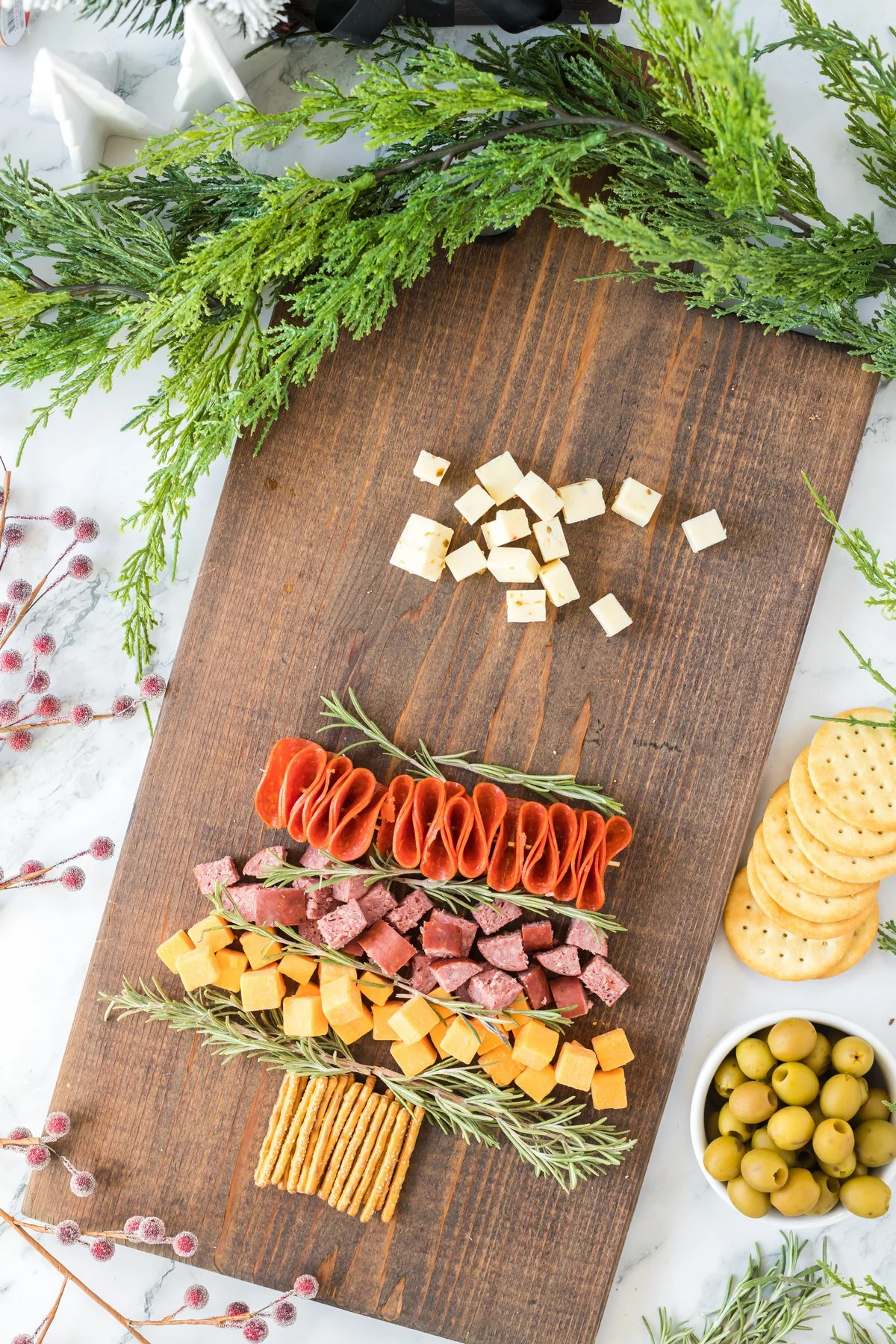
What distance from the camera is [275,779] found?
1803 millimetres

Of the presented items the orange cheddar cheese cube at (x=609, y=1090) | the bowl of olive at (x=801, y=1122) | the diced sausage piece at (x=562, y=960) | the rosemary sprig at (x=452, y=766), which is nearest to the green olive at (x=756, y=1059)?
the bowl of olive at (x=801, y=1122)

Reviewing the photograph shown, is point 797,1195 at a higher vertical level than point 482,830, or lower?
lower

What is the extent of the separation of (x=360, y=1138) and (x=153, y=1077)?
0.41 m

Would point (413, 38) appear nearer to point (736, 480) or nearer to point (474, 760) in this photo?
point (736, 480)

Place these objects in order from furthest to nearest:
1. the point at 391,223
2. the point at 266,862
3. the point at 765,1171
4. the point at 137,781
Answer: the point at 137,781, the point at 266,862, the point at 765,1171, the point at 391,223

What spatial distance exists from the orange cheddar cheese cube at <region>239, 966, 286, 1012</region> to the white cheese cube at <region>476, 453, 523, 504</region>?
0.95 m

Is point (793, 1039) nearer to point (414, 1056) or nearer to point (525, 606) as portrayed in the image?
point (414, 1056)

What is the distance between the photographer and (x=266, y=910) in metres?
1.78

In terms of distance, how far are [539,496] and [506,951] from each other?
2.69ft

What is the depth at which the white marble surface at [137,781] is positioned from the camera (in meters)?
1.90

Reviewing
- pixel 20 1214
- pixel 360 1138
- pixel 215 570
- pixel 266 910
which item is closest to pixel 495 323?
pixel 215 570

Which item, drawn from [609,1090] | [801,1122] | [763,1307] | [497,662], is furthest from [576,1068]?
[497,662]

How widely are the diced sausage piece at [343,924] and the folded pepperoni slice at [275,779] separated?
19 cm

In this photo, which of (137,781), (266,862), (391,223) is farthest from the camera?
(137,781)
